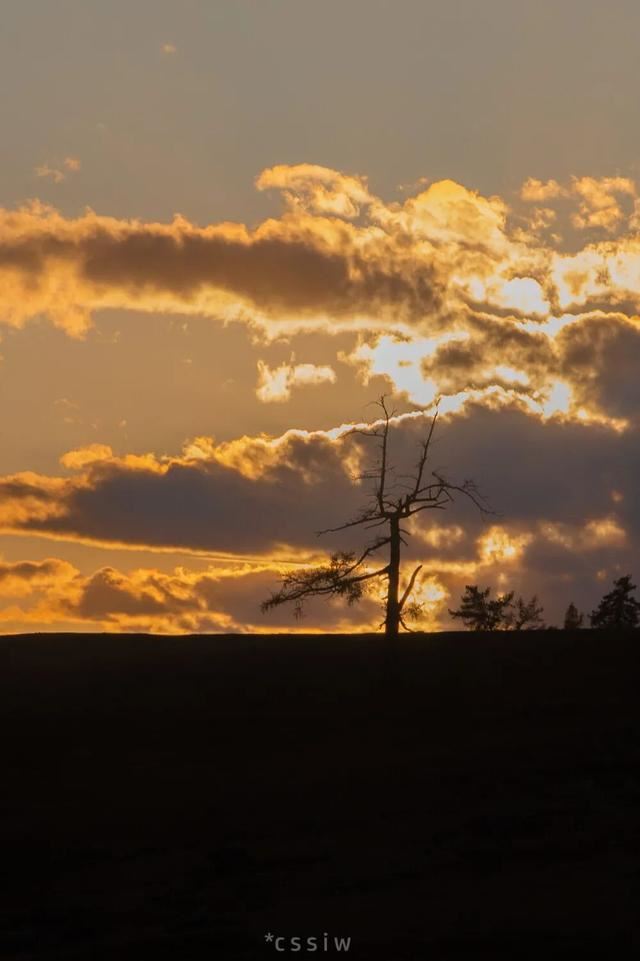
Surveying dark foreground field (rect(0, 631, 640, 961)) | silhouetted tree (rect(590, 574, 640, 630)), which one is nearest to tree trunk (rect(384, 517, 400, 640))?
dark foreground field (rect(0, 631, 640, 961))

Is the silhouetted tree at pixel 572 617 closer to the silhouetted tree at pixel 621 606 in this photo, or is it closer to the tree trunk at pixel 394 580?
the silhouetted tree at pixel 621 606

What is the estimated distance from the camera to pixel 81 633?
58938mm

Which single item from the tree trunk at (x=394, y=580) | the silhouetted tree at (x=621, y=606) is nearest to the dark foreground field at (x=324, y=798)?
the tree trunk at (x=394, y=580)

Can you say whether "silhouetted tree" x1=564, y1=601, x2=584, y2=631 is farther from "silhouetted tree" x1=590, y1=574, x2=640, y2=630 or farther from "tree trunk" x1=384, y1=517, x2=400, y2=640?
"tree trunk" x1=384, y1=517, x2=400, y2=640

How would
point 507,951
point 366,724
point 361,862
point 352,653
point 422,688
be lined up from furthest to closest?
point 352,653 → point 422,688 → point 366,724 → point 361,862 → point 507,951

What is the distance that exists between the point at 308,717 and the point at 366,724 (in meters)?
1.98

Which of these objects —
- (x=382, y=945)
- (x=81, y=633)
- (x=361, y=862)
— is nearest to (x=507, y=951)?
(x=382, y=945)

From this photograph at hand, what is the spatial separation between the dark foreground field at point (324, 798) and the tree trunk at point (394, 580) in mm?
2131

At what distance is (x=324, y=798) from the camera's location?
32312 millimetres

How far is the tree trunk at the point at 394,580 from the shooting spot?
43.4 meters

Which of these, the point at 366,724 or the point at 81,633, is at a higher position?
Answer: the point at 81,633

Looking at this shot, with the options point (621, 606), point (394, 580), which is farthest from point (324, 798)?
point (621, 606)

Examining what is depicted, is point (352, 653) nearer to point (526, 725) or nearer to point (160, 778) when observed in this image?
point (526, 725)

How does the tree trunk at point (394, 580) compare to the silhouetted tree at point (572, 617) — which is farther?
the silhouetted tree at point (572, 617)
